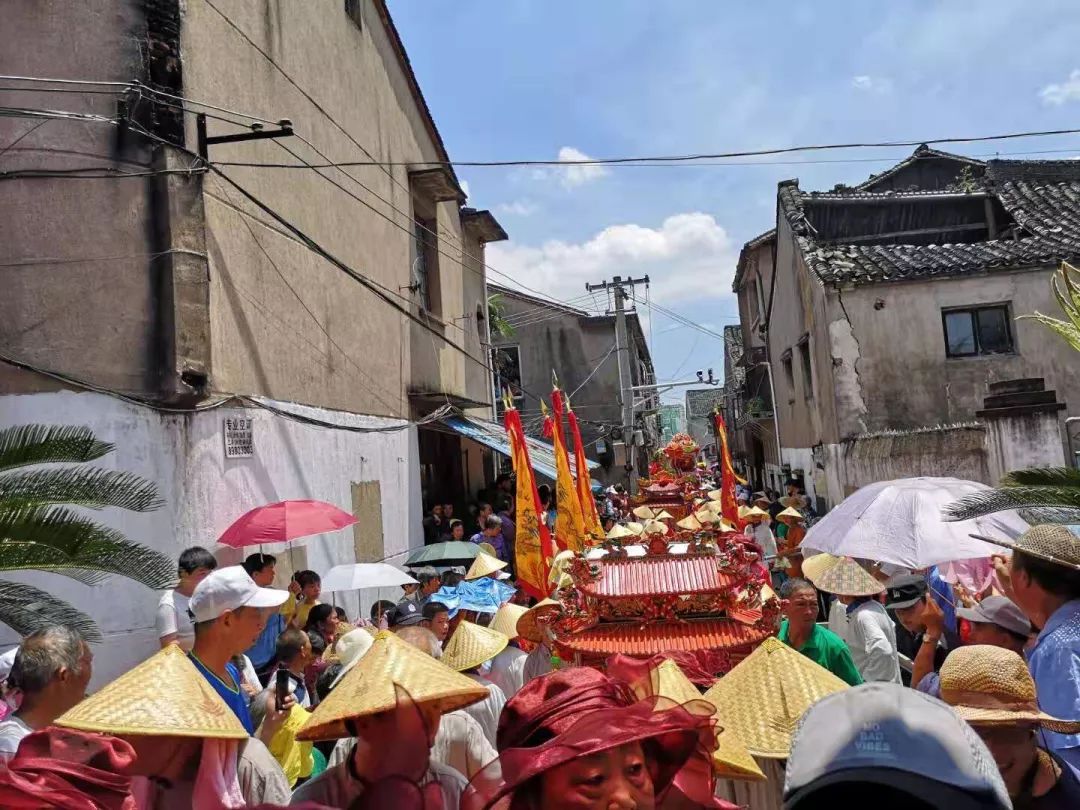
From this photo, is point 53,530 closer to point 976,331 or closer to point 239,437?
point 239,437

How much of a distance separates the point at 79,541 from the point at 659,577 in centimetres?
374

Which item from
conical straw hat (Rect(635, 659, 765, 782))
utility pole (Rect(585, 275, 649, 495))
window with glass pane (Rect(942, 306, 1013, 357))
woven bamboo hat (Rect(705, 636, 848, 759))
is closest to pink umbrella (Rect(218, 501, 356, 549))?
conical straw hat (Rect(635, 659, 765, 782))

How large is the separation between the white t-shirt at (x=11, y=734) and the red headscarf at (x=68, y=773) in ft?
2.63

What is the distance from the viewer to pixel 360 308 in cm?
1198

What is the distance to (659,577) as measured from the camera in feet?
19.9

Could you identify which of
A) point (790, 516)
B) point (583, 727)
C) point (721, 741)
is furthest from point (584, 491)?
point (583, 727)

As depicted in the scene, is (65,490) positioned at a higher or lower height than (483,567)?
higher

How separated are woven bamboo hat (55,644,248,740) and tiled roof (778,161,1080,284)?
1250 cm

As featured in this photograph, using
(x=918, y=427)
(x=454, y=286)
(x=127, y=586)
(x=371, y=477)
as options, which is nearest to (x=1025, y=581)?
(x=127, y=586)

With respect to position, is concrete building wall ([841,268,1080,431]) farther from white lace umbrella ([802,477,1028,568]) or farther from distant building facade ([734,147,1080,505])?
white lace umbrella ([802,477,1028,568])

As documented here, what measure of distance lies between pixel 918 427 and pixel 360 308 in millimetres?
8628

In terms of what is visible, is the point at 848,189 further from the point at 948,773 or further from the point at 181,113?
the point at 948,773

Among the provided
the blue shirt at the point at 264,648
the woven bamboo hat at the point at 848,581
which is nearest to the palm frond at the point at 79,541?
the blue shirt at the point at 264,648

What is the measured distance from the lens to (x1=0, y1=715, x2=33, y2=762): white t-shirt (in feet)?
10.0
